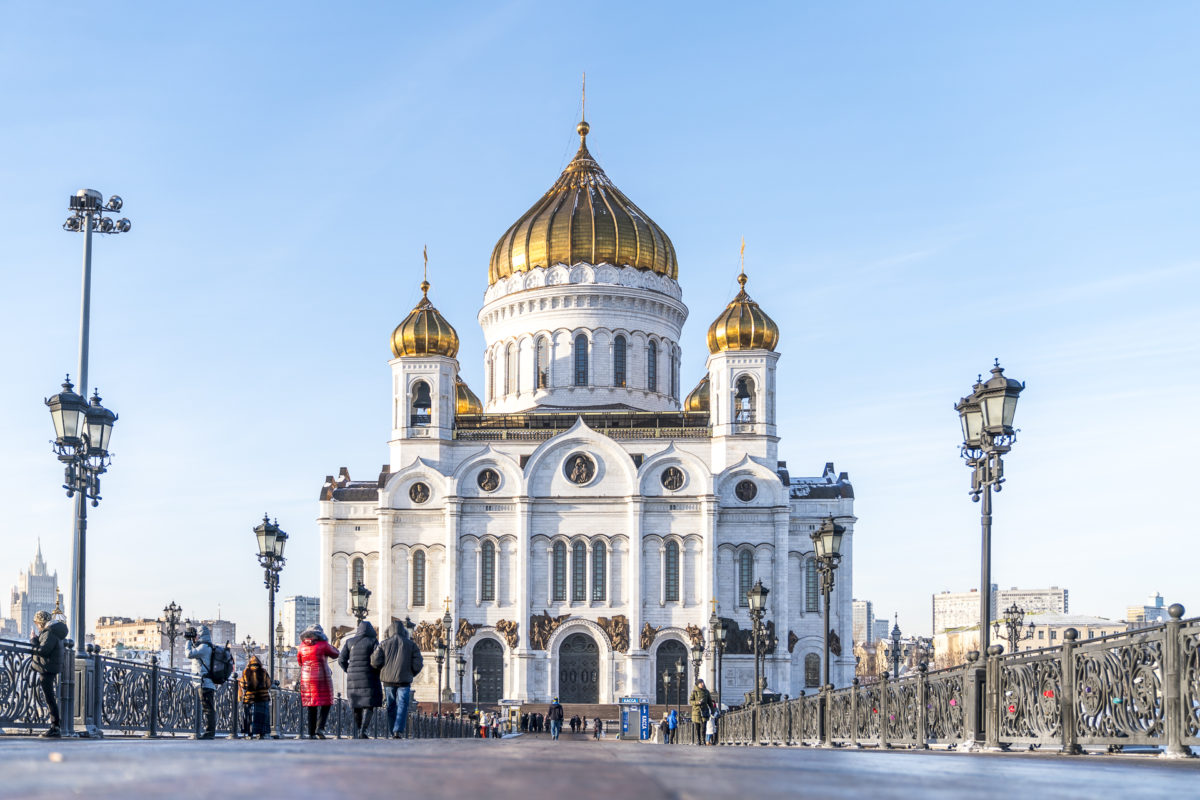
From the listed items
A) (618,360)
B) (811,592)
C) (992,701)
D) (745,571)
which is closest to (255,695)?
(992,701)

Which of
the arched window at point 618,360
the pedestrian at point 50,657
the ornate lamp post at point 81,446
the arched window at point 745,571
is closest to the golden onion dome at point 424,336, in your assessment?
the arched window at point 618,360

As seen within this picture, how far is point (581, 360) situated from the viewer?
5569cm

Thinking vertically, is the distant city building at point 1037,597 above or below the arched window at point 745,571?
below

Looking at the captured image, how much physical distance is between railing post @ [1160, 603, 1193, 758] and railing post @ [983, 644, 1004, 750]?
302 cm

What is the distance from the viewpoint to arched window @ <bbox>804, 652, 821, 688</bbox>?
167 feet

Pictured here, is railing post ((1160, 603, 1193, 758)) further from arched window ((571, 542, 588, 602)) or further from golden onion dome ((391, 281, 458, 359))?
golden onion dome ((391, 281, 458, 359))

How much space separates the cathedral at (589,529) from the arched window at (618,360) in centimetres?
52

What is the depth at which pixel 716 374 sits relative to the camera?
52812 mm

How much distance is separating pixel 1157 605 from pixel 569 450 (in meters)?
78.2

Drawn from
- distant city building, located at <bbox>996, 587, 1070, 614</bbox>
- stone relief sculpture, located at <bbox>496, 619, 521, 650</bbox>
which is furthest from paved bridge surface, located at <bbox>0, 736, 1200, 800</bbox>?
distant city building, located at <bbox>996, 587, 1070, 614</bbox>

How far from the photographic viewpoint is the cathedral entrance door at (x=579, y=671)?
168ft

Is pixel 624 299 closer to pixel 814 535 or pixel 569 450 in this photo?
pixel 569 450

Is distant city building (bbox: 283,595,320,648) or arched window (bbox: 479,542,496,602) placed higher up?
arched window (bbox: 479,542,496,602)

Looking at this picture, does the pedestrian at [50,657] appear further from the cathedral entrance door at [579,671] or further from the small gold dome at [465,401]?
the small gold dome at [465,401]
